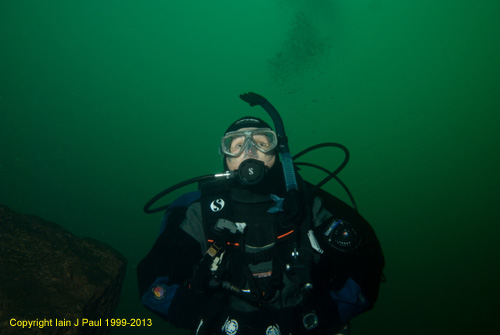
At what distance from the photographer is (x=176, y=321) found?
6.64 ft

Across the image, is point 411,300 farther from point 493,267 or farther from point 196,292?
point 196,292

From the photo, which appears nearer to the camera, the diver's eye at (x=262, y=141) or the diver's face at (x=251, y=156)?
the diver's face at (x=251, y=156)

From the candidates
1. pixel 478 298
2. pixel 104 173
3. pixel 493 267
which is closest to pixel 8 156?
pixel 104 173

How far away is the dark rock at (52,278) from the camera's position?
3.52 meters

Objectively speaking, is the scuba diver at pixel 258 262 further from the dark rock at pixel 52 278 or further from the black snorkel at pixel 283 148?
the dark rock at pixel 52 278

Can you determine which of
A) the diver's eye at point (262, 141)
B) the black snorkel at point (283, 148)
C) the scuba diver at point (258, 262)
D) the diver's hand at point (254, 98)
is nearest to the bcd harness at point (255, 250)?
the scuba diver at point (258, 262)

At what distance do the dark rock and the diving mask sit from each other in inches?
148

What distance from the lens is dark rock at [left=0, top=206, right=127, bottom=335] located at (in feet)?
11.5

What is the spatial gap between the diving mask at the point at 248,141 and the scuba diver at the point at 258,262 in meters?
0.38

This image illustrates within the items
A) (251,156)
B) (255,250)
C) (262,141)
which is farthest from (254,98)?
(255,250)

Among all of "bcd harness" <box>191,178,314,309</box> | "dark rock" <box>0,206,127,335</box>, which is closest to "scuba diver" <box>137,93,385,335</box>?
"bcd harness" <box>191,178,314,309</box>

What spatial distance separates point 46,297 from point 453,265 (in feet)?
75.7

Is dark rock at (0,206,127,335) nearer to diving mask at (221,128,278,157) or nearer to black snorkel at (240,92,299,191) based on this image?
diving mask at (221,128,278,157)

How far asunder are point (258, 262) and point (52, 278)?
13.7 feet
